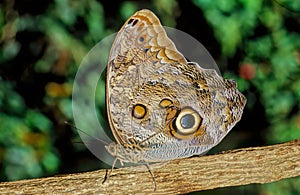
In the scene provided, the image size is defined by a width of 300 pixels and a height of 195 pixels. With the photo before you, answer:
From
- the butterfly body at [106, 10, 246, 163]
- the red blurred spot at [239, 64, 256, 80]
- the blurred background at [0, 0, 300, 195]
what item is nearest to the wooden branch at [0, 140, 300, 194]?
the butterfly body at [106, 10, 246, 163]

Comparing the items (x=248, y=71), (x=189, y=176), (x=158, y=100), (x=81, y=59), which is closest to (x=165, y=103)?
(x=158, y=100)

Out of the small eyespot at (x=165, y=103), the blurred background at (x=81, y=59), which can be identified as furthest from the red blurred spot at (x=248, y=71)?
the small eyespot at (x=165, y=103)

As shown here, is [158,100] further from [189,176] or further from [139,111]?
[189,176]

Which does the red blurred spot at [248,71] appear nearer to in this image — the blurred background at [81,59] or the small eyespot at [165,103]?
the blurred background at [81,59]

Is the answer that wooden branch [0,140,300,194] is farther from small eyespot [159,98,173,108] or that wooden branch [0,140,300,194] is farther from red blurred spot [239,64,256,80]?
red blurred spot [239,64,256,80]

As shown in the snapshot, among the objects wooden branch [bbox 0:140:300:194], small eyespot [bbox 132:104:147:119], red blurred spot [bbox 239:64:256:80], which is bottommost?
red blurred spot [bbox 239:64:256:80]
